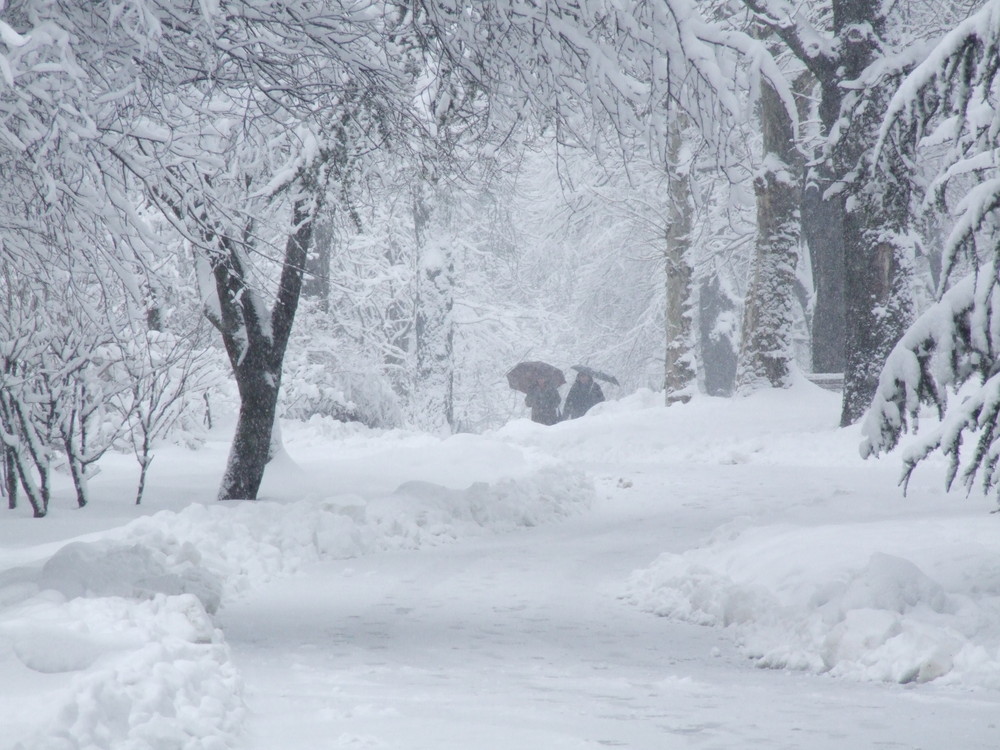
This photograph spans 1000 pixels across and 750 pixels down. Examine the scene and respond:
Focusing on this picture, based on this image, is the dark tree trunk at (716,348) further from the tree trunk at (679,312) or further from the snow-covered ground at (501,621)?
the snow-covered ground at (501,621)

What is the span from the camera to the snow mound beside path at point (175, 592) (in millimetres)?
3770

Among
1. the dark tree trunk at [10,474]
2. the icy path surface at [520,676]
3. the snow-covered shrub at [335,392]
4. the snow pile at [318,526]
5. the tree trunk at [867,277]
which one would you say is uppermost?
the tree trunk at [867,277]

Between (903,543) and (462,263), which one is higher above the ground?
(462,263)

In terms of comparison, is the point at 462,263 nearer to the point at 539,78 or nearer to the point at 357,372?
the point at 357,372

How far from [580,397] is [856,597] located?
82.9 ft

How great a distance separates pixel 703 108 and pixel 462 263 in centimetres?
2719

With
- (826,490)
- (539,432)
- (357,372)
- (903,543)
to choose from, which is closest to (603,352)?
(357,372)

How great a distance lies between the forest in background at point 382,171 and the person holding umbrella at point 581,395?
22.5ft

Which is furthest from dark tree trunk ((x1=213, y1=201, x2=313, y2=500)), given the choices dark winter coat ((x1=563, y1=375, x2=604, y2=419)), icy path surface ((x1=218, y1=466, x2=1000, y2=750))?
dark winter coat ((x1=563, y1=375, x2=604, y2=419))

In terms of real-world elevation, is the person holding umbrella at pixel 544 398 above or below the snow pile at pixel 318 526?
above

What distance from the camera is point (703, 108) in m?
6.26

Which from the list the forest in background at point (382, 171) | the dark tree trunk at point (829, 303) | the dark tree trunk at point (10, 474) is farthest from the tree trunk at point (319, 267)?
the dark tree trunk at point (829, 303)

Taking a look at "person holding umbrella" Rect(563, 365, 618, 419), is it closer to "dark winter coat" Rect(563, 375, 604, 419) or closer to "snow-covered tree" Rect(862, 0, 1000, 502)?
"dark winter coat" Rect(563, 375, 604, 419)

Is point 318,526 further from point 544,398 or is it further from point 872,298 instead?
point 544,398
